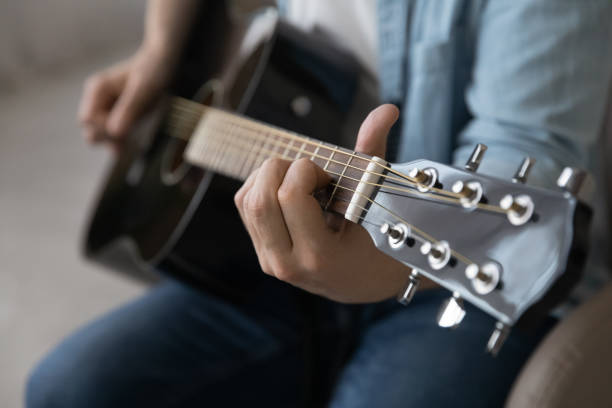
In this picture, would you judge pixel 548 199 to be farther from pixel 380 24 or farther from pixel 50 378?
pixel 50 378

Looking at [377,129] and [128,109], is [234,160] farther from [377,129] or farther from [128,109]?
[128,109]

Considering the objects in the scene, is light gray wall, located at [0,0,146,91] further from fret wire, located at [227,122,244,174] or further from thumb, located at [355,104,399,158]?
thumb, located at [355,104,399,158]

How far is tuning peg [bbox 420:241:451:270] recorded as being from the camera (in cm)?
27

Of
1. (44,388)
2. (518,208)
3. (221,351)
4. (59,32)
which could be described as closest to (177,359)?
(221,351)

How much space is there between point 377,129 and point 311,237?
0.28ft

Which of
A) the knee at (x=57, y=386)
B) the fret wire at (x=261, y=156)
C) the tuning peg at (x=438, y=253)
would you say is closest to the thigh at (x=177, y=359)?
the knee at (x=57, y=386)

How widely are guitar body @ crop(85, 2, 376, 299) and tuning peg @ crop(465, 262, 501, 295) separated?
234 millimetres

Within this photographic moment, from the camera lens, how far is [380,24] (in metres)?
0.50

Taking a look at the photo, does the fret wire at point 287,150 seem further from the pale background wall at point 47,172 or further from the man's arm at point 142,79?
the pale background wall at point 47,172

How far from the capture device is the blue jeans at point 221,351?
521mm

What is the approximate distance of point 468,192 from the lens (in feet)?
0.87

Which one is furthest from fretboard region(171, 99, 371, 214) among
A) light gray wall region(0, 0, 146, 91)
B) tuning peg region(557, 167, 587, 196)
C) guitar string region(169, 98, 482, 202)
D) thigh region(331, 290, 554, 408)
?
light gray wall region(0, 0, 146, 91)

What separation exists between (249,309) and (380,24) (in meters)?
0.40

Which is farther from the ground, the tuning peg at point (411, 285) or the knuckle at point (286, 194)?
the knuckle at point (286, 194)
